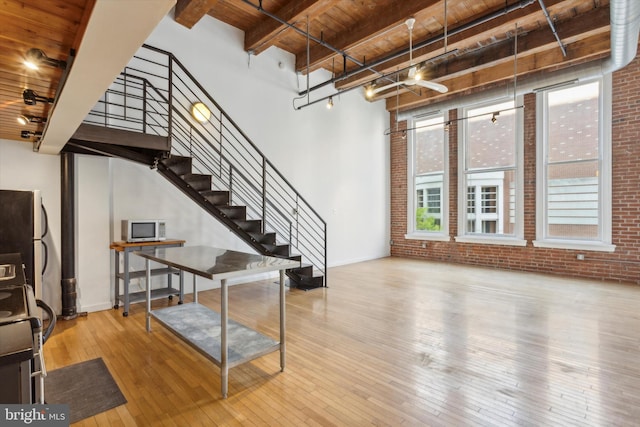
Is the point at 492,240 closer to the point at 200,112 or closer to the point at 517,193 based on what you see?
the point at 517,193

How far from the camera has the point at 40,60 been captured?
1.81 metres

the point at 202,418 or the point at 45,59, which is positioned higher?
the point at 45,59

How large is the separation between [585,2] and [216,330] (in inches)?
263

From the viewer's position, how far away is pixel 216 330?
314 cm

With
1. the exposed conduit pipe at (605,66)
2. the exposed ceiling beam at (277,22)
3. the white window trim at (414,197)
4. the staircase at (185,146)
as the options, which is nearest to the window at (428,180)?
the white window trim at (414,197)

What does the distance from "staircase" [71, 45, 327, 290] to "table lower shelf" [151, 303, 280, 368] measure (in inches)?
61.2

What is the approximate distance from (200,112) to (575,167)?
719cm

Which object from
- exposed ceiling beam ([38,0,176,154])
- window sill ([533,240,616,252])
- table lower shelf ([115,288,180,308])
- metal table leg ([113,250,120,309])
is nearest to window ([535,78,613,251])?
window sill ([533,240,616,252])

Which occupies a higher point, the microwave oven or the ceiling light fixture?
the ceiling light fixture

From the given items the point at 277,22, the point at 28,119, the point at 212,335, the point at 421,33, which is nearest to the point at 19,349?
the point at 212,335

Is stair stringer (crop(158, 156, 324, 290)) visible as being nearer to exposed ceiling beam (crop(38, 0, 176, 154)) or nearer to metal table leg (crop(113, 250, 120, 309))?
metal table leg (crop(113, 250, 120, 309))

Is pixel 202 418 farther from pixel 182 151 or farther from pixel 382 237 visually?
pixel 382 237

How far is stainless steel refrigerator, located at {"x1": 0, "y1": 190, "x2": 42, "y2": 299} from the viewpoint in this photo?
3.18m

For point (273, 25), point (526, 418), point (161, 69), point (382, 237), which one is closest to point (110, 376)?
point (526, 418)
